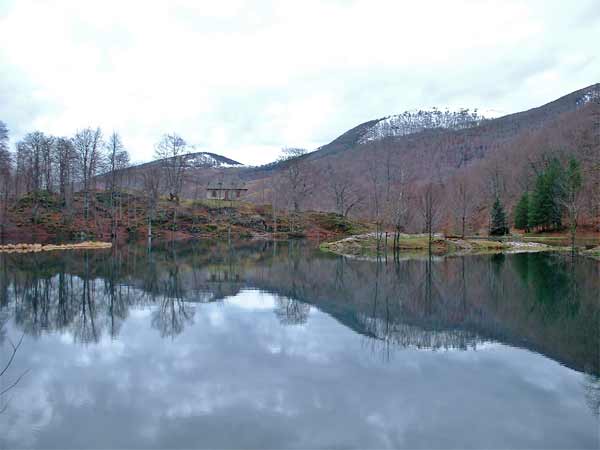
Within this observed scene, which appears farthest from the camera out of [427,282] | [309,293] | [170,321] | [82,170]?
[82,170]

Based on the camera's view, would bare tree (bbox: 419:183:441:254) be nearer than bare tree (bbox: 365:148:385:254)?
Yes

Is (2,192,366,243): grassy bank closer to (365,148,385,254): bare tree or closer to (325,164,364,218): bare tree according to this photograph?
(365,148,385,254): bare tree

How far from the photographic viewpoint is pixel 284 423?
810 cm

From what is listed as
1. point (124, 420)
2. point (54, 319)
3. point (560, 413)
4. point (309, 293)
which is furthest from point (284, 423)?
point (309, 293)

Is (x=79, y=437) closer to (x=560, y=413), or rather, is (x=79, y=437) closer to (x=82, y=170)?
(x=560, y=413)

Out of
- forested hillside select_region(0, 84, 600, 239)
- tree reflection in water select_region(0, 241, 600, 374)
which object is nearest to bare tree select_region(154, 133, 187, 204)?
forested hillside select_region(0, 84, 600, 239)

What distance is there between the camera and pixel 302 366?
11.3 m

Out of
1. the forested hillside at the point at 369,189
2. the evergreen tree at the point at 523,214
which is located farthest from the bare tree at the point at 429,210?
the evergreen tree at the point at 523,214

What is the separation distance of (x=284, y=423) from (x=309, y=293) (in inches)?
556

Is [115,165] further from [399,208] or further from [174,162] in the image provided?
[399,208]

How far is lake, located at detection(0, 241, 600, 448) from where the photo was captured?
7.84 m

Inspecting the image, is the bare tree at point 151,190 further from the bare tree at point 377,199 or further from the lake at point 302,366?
the lake at point 302,366

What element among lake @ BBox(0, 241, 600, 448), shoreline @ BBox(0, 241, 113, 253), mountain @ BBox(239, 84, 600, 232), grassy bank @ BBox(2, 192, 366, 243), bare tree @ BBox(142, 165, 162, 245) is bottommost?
lake @ BBox(0, 241, 600, 448)

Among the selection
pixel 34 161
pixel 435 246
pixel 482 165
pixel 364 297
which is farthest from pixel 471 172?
pixel 364 297
